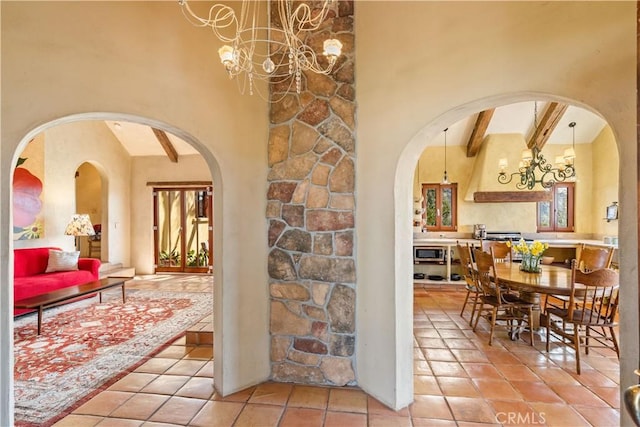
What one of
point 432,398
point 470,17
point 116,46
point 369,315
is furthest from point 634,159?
point 116,46

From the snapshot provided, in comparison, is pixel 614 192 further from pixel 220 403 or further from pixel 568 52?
pixel 220 403

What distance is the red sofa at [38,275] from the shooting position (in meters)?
4.57

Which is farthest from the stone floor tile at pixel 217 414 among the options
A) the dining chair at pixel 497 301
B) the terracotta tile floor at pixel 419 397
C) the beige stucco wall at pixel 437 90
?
the dining chair at pixel 497 301

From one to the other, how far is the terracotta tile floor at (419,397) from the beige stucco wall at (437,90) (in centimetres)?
30

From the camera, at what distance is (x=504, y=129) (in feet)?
22.1

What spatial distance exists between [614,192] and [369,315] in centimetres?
698

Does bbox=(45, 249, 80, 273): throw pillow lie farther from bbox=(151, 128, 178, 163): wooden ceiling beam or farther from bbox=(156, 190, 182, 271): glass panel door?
bbox=(151, 128, 178, 163): wooden ceiling beam

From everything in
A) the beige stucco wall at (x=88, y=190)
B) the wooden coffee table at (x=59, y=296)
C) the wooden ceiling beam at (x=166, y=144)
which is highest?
the wooden ceiling beam at (x=166, y=144)

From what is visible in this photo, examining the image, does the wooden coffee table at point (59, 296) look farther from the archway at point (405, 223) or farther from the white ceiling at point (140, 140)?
the archway at point (405, 223)

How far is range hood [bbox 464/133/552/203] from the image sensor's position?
6773mm

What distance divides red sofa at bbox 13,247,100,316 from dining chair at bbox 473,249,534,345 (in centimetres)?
625

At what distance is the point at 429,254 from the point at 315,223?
4.68 m

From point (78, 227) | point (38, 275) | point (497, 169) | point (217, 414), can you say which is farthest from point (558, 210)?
point (38, 275)

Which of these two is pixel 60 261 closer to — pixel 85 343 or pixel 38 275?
pixel 38 275
